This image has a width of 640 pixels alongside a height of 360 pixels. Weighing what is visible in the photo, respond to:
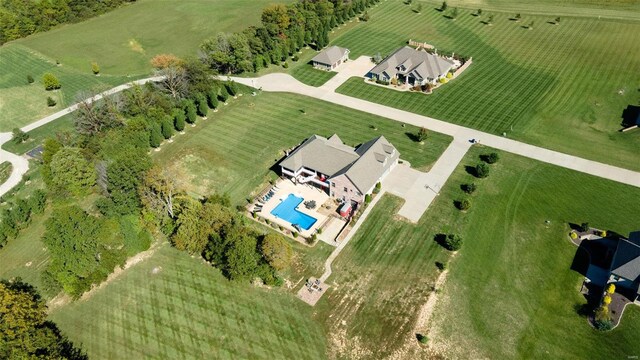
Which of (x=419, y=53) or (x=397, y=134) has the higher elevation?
(x=419, y=53)

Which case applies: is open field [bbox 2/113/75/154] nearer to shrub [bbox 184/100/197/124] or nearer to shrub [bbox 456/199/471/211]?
shrub [bbox 184/100/197/124]

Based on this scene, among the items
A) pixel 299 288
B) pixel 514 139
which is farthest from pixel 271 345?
pixel 514 139

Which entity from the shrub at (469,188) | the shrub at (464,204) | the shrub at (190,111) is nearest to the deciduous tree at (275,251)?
the shrub at (464,204)

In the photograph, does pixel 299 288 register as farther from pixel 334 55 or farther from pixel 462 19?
pixel 462 19

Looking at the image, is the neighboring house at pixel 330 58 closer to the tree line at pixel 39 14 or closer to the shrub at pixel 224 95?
the shrub at pixel 224 95

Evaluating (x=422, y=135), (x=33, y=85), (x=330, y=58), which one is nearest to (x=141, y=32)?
(x=33, y=85)

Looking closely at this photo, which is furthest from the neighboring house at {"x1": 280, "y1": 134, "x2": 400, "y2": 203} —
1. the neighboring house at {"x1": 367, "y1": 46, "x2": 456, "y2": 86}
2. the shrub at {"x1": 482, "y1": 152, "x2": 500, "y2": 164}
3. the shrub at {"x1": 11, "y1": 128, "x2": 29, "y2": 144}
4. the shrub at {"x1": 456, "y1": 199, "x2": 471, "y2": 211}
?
the shrub at {"x1": 11, "y1": 128, "x2": 29, "y2": 144}
